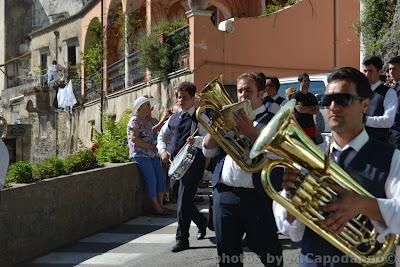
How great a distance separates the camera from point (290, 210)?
2.62m

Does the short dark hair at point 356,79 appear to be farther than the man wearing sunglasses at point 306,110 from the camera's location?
No

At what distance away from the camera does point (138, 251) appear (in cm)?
698

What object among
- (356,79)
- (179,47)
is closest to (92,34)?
(179,47)

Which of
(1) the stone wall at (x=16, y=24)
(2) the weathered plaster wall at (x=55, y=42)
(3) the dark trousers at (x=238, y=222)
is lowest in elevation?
(3) the dark trousers at (x=238, y=222)

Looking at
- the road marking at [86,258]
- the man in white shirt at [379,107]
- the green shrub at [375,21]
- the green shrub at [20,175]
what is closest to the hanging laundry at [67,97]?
the green shrub at [375,21]

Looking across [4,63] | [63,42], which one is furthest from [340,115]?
[4,63]

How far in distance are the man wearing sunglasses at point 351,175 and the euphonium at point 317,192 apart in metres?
0.04

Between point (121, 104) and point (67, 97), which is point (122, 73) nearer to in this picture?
point (121, 104)

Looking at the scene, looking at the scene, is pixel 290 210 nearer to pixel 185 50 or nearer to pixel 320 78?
pixel 320 78

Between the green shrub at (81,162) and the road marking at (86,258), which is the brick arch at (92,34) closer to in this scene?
the green shrub at (81,162)

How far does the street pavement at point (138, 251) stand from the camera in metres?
6.30

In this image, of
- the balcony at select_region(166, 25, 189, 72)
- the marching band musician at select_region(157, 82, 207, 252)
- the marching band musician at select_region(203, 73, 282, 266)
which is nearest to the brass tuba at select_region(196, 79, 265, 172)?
the marching band musician at select_region(203, 73, 282, 266)

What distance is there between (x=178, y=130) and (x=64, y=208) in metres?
1.88

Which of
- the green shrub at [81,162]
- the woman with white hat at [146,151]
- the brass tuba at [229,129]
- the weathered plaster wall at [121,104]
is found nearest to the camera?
the brass tuba at [229,129]
